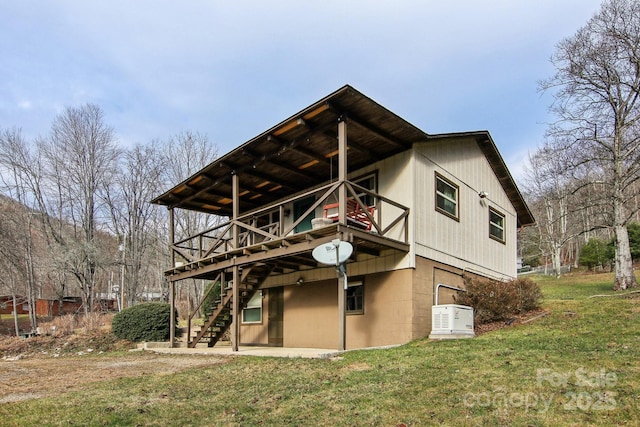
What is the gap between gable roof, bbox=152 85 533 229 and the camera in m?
9.62

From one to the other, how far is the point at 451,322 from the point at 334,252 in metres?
3.04

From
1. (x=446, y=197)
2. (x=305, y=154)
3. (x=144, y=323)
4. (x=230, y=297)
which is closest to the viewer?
(x=305, y=154)

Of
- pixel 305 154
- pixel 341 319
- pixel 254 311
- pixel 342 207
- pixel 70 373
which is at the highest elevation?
pixel 305 154

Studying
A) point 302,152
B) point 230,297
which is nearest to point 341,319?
point 302,152

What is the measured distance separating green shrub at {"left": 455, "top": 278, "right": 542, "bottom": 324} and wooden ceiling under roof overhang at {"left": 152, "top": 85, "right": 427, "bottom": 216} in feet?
12.8

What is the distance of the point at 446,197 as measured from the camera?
1241 cm

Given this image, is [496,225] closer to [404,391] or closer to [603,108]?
[603,108]

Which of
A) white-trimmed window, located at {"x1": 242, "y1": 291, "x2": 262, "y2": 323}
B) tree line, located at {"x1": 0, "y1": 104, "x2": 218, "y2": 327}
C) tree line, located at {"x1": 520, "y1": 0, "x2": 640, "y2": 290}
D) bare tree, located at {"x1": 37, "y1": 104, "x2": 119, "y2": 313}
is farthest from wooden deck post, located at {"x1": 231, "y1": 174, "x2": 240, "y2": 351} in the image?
bare tree, located at {"x1": 37, "y1": 104, "x2": 119, "y2": 313}

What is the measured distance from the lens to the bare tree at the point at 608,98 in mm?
16562

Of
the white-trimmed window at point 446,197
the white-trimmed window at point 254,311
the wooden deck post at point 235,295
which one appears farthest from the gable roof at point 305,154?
the white-trimmed window at point 254,311

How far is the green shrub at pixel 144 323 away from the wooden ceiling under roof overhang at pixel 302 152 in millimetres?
3899

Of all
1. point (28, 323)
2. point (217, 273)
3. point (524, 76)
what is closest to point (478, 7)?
point (524, 76)

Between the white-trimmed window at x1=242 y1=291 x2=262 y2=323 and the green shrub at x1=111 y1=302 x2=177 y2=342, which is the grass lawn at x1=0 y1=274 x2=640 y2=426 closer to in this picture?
the white-trimmed window at x1=242 y1=291 x2=262 y2=323

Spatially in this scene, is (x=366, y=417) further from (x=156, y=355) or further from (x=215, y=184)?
(x=215, y=184)
